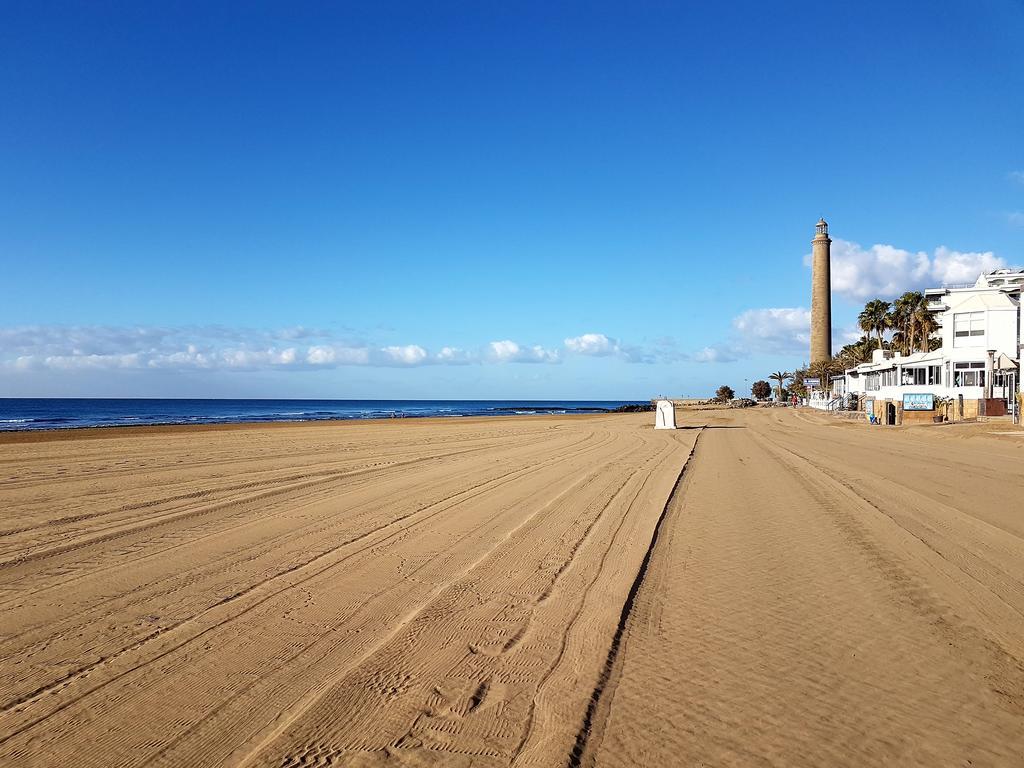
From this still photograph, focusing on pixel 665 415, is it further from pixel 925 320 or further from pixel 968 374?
pixel 925 320

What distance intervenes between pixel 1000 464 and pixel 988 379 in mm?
24503

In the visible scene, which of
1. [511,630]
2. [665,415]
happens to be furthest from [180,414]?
[511,630]

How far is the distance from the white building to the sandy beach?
26.8 metres

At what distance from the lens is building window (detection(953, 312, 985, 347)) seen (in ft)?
135

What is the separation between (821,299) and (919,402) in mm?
64366

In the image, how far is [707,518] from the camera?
347 inches

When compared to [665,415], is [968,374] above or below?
above

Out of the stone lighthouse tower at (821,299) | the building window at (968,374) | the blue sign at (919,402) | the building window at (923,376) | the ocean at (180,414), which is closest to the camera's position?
the blue sign at (919,402)

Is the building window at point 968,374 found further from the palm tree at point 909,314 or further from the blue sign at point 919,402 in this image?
the palm tree at point 909,314

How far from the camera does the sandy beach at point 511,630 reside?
127 inches

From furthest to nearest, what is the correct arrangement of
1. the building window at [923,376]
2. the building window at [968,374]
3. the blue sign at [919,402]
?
the building window at [923,376], the building window at [968,374], the blue sign at [919,402]

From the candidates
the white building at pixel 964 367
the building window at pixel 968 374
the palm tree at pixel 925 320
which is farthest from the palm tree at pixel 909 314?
the building window at pixel 968 374

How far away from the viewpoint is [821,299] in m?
92.3

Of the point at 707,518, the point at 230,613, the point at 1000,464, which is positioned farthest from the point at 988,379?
the point at 230,613
